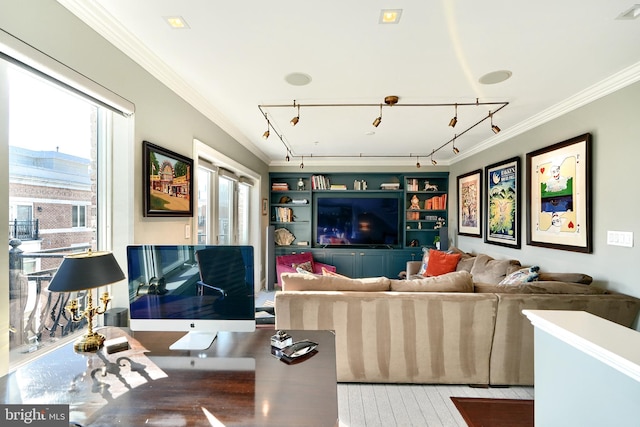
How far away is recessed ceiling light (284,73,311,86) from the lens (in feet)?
7.22

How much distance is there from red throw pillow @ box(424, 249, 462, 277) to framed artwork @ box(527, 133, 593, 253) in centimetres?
107

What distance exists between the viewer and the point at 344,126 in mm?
3445

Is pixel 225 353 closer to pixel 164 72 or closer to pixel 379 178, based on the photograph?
pixel 164 72

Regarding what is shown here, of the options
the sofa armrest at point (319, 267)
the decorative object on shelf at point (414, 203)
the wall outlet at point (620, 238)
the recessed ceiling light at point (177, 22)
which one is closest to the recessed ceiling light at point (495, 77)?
the wall outlet at point (620, 238)

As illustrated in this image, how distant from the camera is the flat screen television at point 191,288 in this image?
129 cm

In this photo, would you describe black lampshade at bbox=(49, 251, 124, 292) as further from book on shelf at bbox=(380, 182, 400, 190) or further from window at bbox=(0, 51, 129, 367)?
book on shelf at bbox=(380, 182, 400, 190)

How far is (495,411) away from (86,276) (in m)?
2.62

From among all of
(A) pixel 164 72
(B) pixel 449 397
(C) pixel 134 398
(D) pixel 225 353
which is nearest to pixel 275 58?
(A) pixel 164 72

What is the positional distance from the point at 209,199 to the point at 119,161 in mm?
1563

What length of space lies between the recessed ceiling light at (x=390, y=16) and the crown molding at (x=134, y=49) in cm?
152

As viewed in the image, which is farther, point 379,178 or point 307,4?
point 379,178

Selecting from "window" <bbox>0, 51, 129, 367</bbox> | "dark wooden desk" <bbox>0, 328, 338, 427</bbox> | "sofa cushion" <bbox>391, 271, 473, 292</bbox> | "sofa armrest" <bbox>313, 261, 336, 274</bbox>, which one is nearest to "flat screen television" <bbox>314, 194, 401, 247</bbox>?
"sofa armrest" <bbox>313, 261, 336, 274</bbox>

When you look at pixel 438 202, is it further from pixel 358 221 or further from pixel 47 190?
pixel 47 190

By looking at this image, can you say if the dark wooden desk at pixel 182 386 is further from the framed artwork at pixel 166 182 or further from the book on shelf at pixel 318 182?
the book on shelf at pixel 318 182
